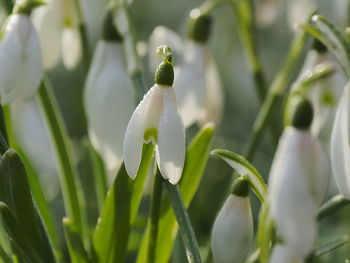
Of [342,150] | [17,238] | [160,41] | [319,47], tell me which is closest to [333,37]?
[342,150]

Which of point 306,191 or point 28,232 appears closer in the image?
point 306,191

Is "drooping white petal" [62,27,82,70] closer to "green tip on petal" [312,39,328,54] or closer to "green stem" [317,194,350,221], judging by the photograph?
"green tip on petal" [312,39,328,54]

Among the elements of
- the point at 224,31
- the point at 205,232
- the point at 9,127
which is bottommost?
the point at 205,232

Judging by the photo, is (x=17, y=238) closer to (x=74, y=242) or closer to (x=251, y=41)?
(x=74, y=242)

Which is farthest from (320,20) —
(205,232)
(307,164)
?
(205,232)

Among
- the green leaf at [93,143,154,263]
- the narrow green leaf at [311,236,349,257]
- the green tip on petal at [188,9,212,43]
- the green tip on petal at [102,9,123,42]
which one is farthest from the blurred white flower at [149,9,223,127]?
the narrow green leaf at [311,236,349,257]

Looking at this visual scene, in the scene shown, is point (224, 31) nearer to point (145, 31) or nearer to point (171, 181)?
→ point (145, 31)
